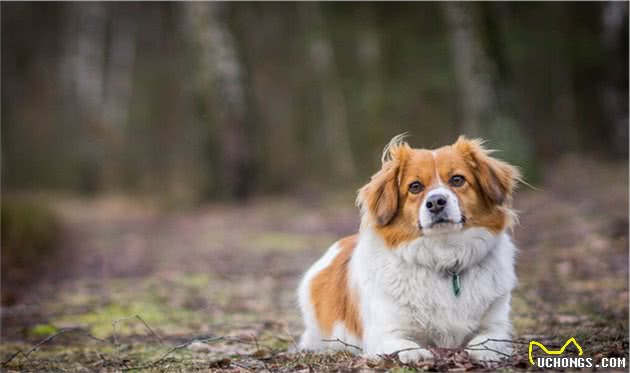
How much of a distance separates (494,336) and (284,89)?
1797 cm

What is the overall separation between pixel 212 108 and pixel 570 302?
1198 centimetres

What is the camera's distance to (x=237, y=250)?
12383 mm

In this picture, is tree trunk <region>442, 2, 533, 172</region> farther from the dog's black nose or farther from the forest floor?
the dog's black nose

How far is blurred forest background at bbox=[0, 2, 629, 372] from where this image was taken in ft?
23.6

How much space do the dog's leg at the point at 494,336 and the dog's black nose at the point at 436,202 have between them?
2.41 feet

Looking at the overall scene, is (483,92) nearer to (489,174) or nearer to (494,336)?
(489,174)

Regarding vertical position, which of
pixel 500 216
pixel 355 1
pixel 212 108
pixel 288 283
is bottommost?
pixel 288 283

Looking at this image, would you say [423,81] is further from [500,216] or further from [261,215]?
[500,216]

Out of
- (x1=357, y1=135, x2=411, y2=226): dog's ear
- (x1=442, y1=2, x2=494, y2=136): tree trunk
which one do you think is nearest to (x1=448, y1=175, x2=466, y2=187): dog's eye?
(x1=357, y1=135, x2=411, y2=226): dog's ear

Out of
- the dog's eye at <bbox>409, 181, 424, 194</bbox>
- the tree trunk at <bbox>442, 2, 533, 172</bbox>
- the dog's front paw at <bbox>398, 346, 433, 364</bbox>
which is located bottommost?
the dog's front paw at <bbox>398, 346, 433, 364</bbox>

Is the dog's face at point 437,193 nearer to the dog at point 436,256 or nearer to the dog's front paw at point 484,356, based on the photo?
the dog at point 436,256

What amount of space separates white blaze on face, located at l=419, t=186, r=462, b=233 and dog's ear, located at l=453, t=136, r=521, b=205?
0.33 m

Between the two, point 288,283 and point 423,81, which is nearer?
point 288,283

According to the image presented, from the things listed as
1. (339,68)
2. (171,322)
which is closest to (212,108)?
(339,68)
